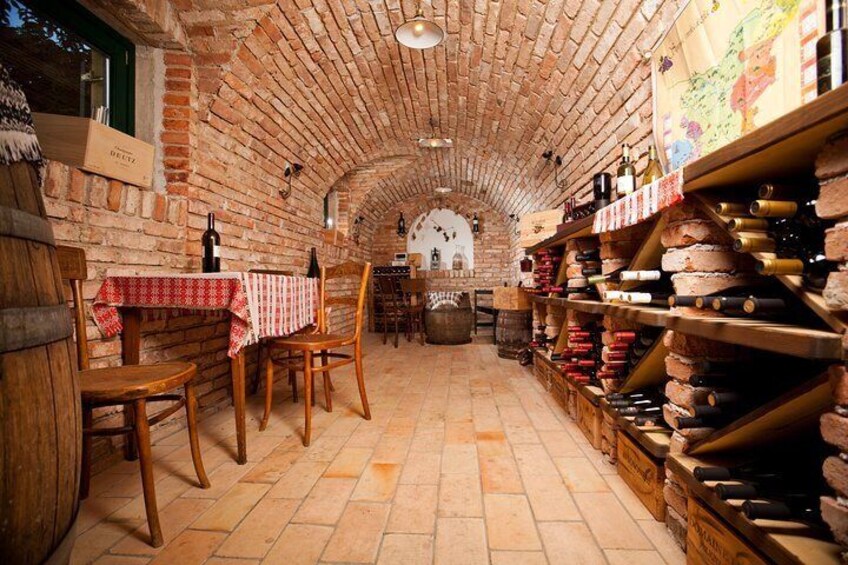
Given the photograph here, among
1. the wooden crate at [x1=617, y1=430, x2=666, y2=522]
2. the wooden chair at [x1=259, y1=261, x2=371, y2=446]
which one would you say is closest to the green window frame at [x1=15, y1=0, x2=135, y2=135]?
the wooden chair at [x1=259, y1=261, x2=371, y2=446]

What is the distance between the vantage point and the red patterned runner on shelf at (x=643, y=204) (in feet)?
4.17

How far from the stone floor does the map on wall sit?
1673 millimetres

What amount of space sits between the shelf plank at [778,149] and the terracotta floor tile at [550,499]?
1.25 meters

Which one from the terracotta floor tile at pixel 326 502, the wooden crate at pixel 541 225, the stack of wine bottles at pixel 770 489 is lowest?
the terracotta floor tile at pixel 326 502

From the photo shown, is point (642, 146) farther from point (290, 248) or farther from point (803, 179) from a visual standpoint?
point (290, 248)

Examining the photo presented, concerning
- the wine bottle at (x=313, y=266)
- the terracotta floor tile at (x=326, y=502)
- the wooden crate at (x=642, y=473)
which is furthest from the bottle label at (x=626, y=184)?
the wine bottle at (x=313, y=266)

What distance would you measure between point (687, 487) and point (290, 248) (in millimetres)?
3996

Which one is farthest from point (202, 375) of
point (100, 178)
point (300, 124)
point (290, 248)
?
point (300, 124)

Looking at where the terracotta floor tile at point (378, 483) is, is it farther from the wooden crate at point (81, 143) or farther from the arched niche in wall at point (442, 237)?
the arched niche in wall at point (442, 237)

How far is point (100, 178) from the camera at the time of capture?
2.04 metres

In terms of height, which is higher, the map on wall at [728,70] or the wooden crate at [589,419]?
the map on wall at [728,70]

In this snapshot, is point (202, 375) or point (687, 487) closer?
point (687, 487)

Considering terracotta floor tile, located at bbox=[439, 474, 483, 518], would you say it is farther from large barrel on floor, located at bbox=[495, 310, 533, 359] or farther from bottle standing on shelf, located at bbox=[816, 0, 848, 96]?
large barrel on floor, located at bbox=[495, 310, 533, 359]

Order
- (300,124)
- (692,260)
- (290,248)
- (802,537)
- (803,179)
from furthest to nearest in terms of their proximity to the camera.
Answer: (290,248) → (300,124) → (692,260) → (803,179) → (802,537)
